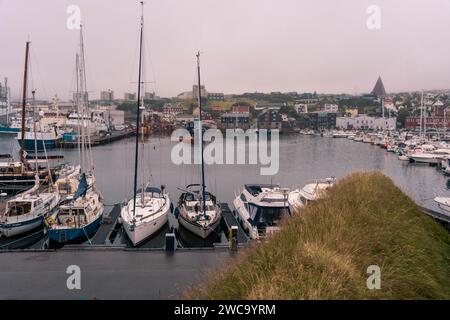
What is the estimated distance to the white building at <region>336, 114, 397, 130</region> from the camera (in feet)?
213

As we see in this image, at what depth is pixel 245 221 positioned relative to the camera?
1202cm

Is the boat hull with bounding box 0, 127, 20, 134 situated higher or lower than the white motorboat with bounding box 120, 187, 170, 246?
higher

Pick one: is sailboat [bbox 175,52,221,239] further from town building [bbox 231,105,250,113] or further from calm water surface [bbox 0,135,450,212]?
town building [bbox 231,105,250,113]

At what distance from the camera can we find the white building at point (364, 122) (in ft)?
213

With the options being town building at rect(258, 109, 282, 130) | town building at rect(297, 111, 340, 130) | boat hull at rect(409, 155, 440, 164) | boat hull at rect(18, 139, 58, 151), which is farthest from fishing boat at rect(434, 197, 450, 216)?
town building at rect(297, 111, 340, 130)

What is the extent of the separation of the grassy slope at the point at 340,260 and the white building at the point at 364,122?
206ft

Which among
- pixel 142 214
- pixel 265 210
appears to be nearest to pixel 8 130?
pixel 142 214

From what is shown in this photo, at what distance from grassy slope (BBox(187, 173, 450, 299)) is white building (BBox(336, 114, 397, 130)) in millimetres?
62847

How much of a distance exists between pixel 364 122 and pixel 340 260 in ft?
229

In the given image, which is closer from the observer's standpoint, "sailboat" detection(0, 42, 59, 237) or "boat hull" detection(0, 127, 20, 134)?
"sailboat" detection(0, 42, 59, 237)

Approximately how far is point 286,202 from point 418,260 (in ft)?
22.3

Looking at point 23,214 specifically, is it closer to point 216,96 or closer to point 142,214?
point 142,214
